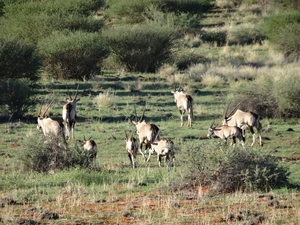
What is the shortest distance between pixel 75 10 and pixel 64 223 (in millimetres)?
33404

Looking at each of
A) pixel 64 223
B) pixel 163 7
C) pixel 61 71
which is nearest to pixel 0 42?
pixel 61 71

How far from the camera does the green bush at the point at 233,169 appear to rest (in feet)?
39.4

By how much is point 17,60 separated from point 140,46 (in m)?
9.20

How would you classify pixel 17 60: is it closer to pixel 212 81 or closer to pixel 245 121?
pixel 212 81

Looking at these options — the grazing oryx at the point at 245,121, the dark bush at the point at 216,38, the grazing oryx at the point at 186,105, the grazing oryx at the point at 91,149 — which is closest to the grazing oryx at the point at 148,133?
the grazing oryx at the point at 91,149

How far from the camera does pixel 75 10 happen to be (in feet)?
138

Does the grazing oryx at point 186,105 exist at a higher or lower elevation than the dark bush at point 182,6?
lower

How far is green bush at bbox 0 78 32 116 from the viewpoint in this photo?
23.7 metres

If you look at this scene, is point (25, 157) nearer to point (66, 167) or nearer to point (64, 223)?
point (66, 167)

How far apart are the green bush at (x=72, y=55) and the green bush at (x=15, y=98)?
7570mm

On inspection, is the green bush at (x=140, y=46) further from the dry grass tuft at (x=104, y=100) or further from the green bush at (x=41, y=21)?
the dry grass tuft at (x=104, y=100)

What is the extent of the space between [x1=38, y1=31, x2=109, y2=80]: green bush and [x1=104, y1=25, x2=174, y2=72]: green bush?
10.6 feet

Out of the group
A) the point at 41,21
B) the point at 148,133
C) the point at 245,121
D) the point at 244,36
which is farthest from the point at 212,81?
the point at 244,36

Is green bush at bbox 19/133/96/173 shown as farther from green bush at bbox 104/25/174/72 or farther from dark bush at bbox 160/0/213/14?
dark bush at bbox 160/0/213/14
